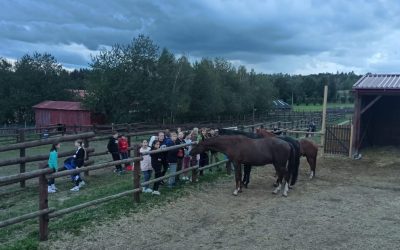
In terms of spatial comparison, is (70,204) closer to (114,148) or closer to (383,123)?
(114,148)

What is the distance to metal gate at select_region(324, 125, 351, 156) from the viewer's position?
1734 centimetres

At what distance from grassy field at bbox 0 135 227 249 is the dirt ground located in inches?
11.6

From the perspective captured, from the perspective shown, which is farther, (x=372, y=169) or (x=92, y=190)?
(x=372, y=169)

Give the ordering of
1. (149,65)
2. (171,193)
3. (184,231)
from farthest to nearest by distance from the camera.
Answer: (149,65)
(171,193)
(184,231)

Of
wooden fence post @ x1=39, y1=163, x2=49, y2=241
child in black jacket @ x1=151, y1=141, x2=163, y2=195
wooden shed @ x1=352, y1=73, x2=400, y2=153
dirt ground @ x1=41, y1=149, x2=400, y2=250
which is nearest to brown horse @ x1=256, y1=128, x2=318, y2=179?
dirt ground @ x1=41, y1=149, x2=400, y2=250

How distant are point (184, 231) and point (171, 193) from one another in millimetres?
2481

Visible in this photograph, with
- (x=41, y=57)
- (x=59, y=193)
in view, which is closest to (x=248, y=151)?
(x=59, y=193)

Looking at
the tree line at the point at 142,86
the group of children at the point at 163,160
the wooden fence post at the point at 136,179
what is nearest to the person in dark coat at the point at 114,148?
the group of children at the point at 163,160

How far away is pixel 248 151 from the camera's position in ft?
33.0

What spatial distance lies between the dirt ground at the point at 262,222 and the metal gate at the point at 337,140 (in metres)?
6.21

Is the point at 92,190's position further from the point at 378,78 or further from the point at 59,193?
the point at 378,78

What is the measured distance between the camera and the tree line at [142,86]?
35.6 metres

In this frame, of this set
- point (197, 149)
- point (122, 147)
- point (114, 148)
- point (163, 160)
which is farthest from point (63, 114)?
point (163, 160)

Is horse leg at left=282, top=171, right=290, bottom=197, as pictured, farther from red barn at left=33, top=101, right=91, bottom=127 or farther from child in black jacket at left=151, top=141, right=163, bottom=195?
red barn at left=33, top=101, right=91, bottom=127
